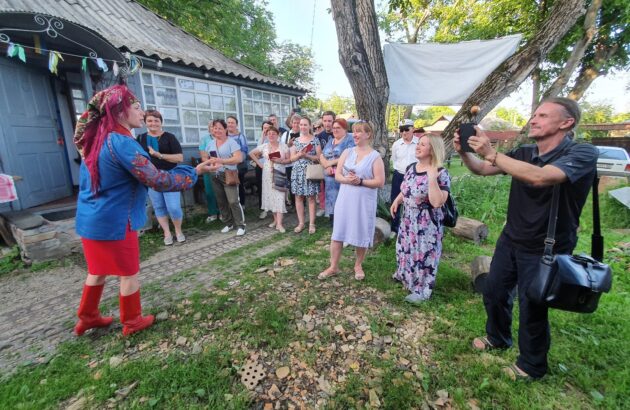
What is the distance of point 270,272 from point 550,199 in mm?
2932

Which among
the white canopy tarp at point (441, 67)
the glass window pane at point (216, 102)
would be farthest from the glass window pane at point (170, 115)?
the white canopy tarp at point (441, 67)

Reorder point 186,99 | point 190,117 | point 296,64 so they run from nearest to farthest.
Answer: point 186,99
point 190,117
point 296,64

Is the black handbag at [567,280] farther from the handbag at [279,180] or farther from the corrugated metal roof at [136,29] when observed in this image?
the corrugated metal roof at [136,29]

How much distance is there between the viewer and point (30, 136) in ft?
16.4

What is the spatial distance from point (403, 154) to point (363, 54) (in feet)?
6.16

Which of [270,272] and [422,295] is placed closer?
[422,295]

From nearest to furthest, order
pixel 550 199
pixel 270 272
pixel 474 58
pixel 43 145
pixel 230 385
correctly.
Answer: pixel 550 199 < pixel 230 385 < pixel 270 272 < pixel 474 58 < pixel 43 145

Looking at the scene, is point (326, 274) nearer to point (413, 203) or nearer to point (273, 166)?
point (413, 203)

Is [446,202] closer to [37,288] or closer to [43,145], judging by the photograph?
[37,288]

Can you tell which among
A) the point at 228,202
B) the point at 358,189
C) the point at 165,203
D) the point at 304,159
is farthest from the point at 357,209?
the point at 165,203

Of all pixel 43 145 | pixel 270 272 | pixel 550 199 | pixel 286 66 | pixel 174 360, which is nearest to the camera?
pixel 550 199

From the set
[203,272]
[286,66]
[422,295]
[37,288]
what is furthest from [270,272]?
[286,66]

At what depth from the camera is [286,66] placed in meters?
25.1

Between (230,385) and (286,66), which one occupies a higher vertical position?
(286,66)
